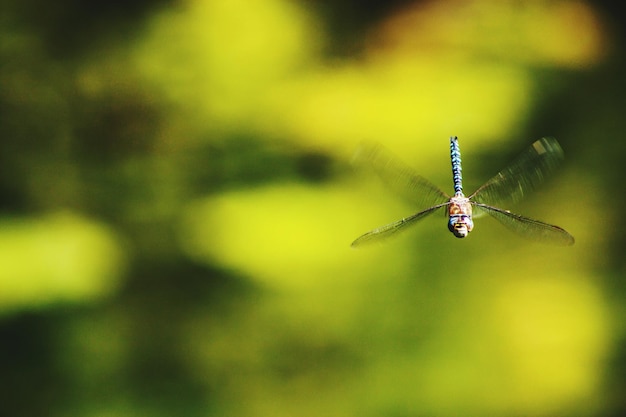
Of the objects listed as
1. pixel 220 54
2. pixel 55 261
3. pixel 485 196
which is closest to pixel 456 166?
pixel 485 196

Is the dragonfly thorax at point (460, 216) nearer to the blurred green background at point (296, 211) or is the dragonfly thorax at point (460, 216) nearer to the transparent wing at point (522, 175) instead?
the transparent wing at point (522, 175)

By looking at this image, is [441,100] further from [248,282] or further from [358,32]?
[248,282]

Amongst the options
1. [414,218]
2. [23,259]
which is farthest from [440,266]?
[23,259]

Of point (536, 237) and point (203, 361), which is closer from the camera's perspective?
point (536, 237)

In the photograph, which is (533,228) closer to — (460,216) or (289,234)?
(460,216)

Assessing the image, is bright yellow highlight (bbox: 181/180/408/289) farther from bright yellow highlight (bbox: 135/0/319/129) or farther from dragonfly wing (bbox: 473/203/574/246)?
dragonfly wing (bbox: 473/203/574/246)

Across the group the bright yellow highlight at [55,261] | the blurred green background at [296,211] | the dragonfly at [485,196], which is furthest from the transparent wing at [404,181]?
the bright yellow highlight at [55,261]
